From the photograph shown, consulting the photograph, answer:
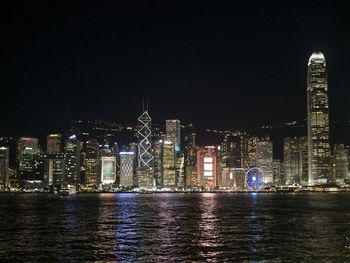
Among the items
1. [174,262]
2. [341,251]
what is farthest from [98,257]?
[341,251]

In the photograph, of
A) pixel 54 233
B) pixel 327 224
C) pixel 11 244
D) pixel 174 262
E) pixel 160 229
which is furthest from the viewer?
pixel 327 224

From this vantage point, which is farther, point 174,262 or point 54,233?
point 54,233

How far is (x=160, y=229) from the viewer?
5350 cm

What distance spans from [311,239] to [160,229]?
60.8ft

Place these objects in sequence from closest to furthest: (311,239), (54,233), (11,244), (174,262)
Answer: (174,262) → (11,244) → (311,239) → (54,233)

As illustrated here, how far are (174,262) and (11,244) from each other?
1795 centimetres

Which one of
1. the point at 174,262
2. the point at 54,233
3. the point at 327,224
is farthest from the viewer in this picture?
the point at 327,224

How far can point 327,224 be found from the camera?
5881cm

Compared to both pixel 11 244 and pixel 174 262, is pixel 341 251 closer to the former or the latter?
pixel 174 262

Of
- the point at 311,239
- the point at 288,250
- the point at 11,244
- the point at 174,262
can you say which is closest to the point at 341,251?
the point at 288,250

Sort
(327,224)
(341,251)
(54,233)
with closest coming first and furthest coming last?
(341,251), (54,233), (327,224)

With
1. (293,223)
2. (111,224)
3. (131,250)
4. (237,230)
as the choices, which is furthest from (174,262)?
(293,223)

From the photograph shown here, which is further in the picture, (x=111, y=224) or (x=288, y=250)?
(x=111, y=224)

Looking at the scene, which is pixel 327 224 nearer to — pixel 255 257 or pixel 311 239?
pixel 311 239
